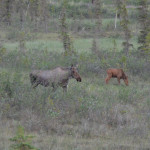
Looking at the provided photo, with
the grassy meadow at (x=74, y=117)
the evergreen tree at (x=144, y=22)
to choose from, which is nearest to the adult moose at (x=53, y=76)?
the grassy meadow at (x=74, y=117)

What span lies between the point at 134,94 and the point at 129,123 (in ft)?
12.8

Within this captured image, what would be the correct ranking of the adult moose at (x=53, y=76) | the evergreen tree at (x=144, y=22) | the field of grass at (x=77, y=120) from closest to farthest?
the field of grass at (x=77, y=120), the adult moose at (x=53, y=76), the evergreen tree at (x=144, y=22)

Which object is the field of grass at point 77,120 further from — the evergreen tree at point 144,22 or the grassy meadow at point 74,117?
the evergreen tree at point 144,22

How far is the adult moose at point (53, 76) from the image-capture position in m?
14.8

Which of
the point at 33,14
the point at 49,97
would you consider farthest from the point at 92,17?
the point at 49,97

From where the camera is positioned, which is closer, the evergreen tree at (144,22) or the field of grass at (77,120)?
the field of grass at (77,120)

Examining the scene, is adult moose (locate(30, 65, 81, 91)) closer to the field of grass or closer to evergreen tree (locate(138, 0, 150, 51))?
the field of grass

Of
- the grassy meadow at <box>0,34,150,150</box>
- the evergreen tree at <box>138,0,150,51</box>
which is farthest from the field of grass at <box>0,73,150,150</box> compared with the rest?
the evergreen tree at <box>138,0,150,51</box>

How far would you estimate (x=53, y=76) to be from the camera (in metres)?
15.0

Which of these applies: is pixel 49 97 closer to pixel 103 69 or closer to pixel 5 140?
pixel 5 140

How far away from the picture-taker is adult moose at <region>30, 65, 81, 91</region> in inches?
583

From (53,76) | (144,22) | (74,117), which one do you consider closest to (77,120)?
(74,117)

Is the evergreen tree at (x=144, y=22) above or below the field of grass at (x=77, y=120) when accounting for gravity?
above

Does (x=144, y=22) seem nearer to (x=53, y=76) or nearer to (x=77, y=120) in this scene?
(x=53, y=76)
